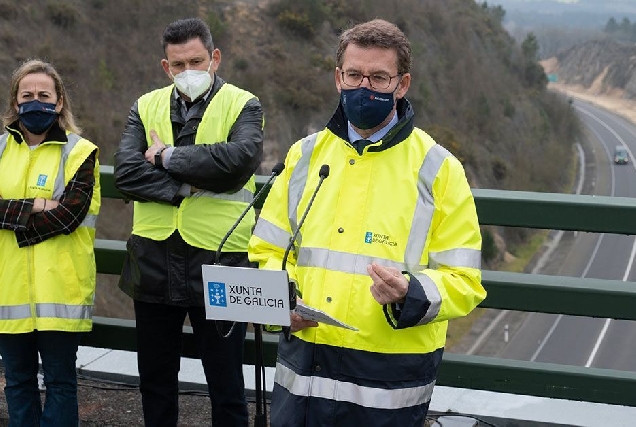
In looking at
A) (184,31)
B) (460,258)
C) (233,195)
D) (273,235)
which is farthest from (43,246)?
(460,258)

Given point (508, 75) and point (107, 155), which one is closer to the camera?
point (107, 155)

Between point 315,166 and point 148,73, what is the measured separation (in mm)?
42463

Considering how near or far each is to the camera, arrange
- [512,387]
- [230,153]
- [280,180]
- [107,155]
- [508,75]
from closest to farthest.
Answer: [280,180] < [230,153] < [512,387] < [107,155] < [508,75]

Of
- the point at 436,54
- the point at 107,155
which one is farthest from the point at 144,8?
the point at 436,54

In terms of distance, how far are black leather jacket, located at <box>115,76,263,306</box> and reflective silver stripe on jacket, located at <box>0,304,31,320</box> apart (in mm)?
480

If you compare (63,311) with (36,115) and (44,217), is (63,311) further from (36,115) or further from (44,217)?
(36,115)

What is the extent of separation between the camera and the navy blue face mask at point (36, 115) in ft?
14.4

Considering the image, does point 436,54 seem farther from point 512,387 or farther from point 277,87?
point 512,387

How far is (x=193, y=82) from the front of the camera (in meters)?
4.31

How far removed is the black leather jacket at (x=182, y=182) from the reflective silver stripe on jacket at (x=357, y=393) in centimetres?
120

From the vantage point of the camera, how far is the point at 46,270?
14.2ft

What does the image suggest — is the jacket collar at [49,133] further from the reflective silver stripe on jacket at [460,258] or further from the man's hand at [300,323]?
the reflective silver stripe on jacket at [460,258]

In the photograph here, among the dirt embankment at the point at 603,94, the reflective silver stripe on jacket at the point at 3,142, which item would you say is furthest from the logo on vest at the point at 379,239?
the dirt embankment at the point at 603,94

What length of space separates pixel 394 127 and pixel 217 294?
2.60ft
